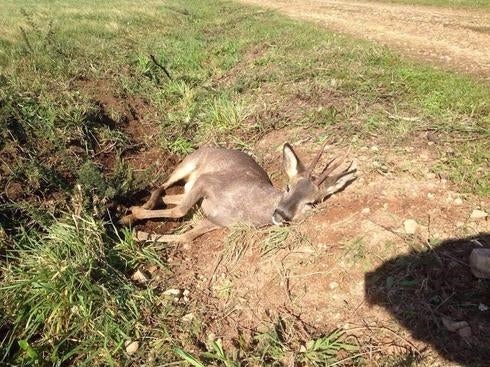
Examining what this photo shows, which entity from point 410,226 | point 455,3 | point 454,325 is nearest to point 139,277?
point 410,226

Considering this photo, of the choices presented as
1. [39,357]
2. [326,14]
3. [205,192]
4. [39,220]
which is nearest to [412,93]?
[205,192]

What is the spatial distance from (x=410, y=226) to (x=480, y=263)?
83 centimetres

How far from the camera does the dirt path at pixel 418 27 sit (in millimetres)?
10688

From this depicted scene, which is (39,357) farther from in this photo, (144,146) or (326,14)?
(326,14)

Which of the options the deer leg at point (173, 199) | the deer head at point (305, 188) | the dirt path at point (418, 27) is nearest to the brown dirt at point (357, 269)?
the deer head at point (305, 188)

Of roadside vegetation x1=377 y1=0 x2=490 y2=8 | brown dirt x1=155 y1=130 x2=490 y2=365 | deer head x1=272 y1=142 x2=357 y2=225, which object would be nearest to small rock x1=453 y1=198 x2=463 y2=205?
brown dirt x1=155 y1=130 x2=490 y2=365

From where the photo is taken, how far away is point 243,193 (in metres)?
5.90

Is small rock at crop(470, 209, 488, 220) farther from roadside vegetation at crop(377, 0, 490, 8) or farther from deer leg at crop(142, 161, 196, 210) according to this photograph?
roadside vegetation at crop(377, 0, 490, 8)

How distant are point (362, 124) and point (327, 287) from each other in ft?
10.7

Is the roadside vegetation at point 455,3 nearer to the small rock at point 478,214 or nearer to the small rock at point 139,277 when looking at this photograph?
the small rock at point 478,214

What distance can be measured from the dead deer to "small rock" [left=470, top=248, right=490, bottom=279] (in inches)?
67.4

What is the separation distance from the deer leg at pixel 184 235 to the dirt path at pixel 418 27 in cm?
632

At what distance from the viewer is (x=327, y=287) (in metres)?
4.54

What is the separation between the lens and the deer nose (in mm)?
5273
